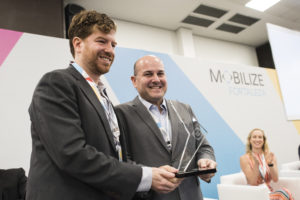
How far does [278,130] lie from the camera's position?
211 inches

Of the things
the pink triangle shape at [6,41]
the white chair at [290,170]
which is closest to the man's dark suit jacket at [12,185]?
the pink triangle shape at [6,41]

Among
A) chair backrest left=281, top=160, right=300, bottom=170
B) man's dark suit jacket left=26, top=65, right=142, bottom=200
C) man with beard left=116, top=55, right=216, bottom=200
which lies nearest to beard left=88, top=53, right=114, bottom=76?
man's dark suit jacket left=26, top=65, right=142, bottom=200

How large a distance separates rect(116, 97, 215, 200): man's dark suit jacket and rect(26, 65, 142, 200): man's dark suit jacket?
0.49 metres

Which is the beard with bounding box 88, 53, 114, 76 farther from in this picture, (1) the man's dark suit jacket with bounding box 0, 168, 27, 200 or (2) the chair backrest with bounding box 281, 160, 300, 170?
(2) the chair backrest with bounding box 281, 160, 300, 170

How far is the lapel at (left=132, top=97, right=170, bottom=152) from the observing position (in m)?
1.49

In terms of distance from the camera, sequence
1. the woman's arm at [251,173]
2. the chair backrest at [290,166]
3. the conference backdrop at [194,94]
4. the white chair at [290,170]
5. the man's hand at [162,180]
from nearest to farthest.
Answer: the man's hand at [162,180]
the conference backdrop at [194,94]
the woman's arm at [251,173]
the white chair at [290,170]
the chair backrest at [290,166]

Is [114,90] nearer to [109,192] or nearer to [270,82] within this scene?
[109,192]

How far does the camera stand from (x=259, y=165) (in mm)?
3395

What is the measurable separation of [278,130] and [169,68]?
290 cm

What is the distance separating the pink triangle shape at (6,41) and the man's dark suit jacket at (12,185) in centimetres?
134

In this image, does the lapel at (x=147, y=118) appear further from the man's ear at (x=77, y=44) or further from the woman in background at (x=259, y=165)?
the woman in background at (x=259, y=165)

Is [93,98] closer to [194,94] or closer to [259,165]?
[259,165]

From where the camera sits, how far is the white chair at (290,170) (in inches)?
165

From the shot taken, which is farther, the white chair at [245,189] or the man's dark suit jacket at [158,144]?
the white chair at [245,189]
